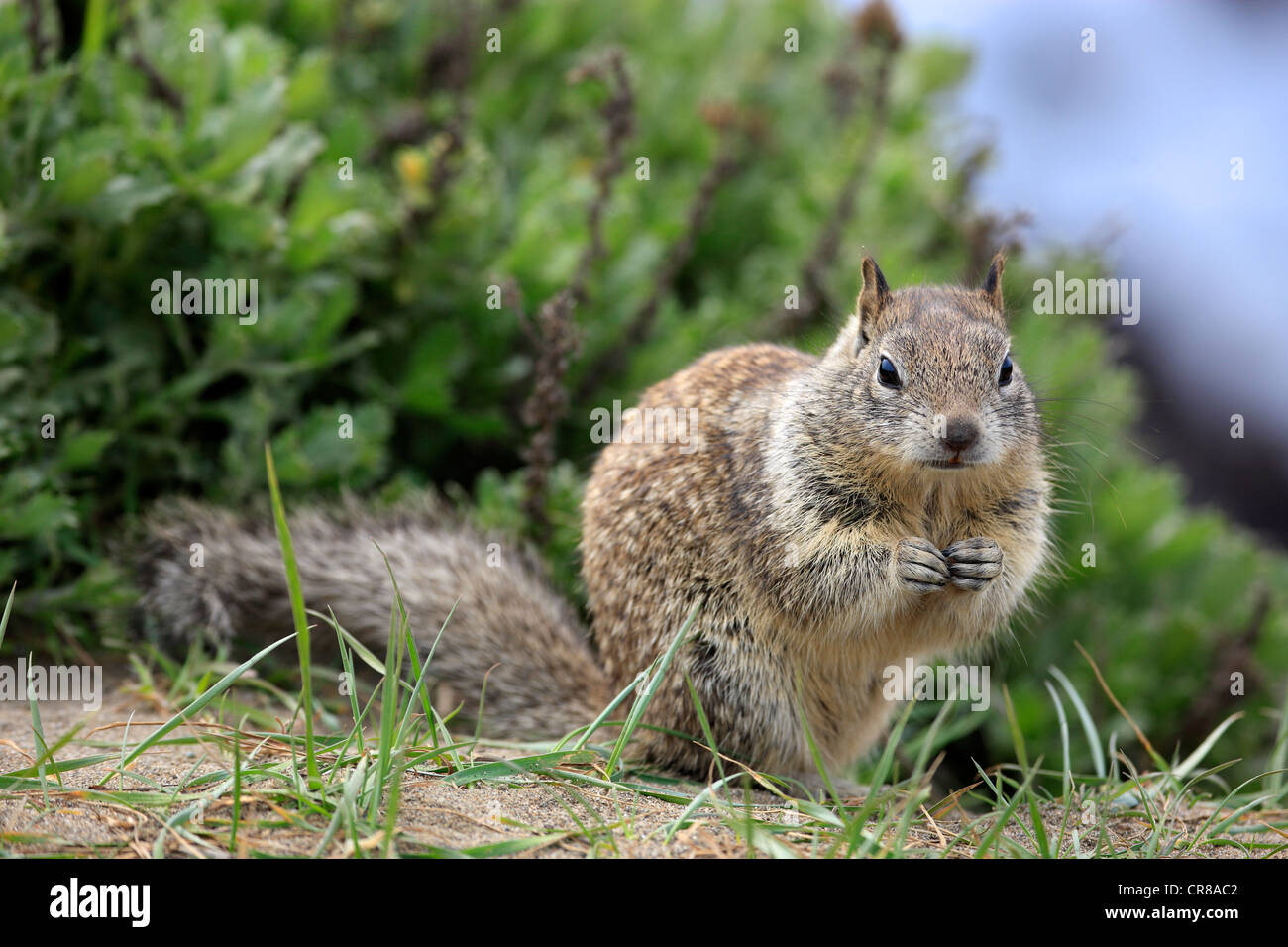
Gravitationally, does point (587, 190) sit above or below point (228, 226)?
above

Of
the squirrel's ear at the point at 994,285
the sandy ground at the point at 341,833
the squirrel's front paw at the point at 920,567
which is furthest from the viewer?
the squirrel's ear at the point at 994,285

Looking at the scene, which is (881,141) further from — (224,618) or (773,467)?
(224,618)

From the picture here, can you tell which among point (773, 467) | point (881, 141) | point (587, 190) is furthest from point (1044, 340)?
point (773, 467)
